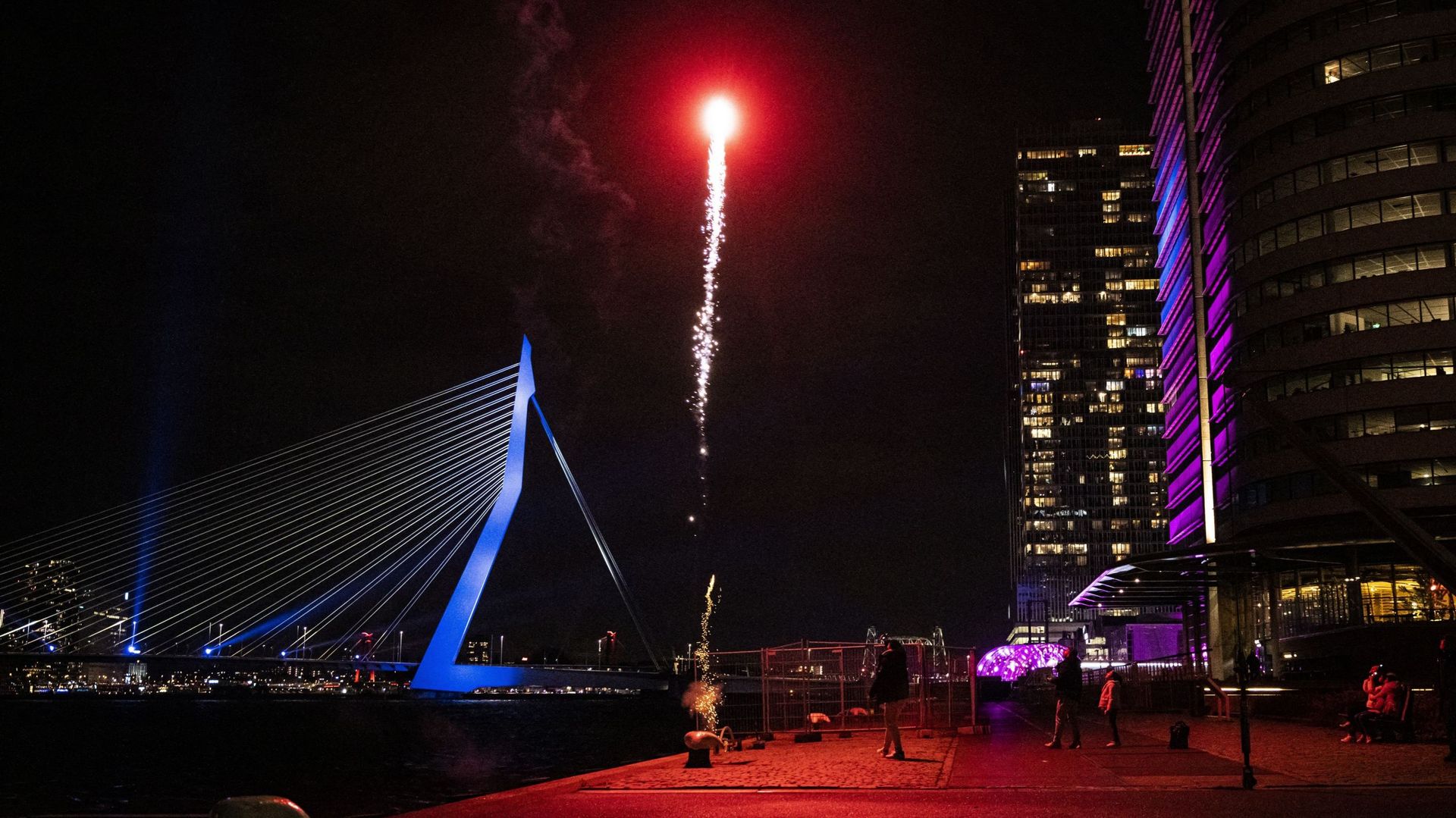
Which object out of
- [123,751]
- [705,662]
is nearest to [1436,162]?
[705,662]

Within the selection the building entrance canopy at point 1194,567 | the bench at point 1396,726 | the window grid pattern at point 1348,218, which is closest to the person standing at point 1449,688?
the bench at point 1396,726

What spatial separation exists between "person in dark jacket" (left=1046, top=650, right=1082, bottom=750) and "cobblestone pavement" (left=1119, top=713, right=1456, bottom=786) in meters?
2.14

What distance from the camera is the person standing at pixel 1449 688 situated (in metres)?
17.1

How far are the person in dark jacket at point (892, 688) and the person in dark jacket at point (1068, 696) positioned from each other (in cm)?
364

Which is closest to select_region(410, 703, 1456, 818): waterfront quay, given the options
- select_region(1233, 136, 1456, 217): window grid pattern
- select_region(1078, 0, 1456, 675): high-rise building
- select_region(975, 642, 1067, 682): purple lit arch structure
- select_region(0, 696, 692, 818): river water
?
select_region(0, 696, 692, 818): river water

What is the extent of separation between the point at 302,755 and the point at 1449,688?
1731 inches

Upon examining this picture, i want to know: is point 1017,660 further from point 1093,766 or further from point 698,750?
point 698,750

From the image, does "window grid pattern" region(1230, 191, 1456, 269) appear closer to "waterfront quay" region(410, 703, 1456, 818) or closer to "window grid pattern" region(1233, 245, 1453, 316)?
"window grid pattern" region(1233, 245, 1453, 316)

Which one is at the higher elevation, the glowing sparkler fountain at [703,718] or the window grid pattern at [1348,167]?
the window grid pattern at [1348,167]

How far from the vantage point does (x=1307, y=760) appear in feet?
59.1

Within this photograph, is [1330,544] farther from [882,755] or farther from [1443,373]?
[882,755]

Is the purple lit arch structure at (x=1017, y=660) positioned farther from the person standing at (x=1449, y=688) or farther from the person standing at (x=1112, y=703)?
the person standing at (x=1449, y=688)

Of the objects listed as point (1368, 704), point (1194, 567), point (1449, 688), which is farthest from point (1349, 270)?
point (1449, 688)

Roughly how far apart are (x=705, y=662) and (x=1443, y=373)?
42.9 metres
